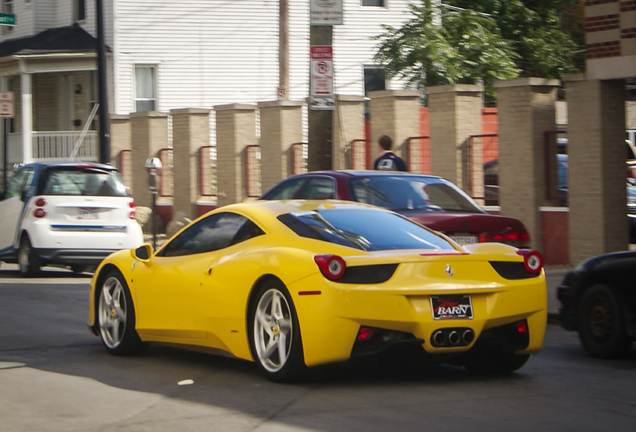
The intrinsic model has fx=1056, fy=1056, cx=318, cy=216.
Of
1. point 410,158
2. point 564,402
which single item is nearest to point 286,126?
point 410,158

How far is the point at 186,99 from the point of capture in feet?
111

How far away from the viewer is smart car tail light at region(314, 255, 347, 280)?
6680 mm

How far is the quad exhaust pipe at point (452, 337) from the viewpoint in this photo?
6762 millimetres

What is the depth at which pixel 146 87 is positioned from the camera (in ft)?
110

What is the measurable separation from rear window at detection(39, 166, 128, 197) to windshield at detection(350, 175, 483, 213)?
252 inches

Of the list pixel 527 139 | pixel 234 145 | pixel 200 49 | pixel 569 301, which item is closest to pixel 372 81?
pixel 200 49

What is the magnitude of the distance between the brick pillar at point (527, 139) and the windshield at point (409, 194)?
564cm

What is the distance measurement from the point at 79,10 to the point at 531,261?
98.3 ft

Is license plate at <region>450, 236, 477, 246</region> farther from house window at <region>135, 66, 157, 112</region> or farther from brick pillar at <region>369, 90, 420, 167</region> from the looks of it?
house window at <region>135, 66, 157, 112</region>

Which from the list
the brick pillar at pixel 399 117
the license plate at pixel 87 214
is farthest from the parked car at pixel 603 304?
the brick pillar at pixel 399 117

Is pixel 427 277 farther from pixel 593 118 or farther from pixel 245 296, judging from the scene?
pixel 593 118

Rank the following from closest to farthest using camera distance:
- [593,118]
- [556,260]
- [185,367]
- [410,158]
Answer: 1. [185,367]
2. [593,118]
3. [556,260]
4. [410,158]

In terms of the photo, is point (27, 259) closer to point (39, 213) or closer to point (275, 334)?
point (39, 213)

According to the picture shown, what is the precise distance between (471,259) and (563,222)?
9.64 m
